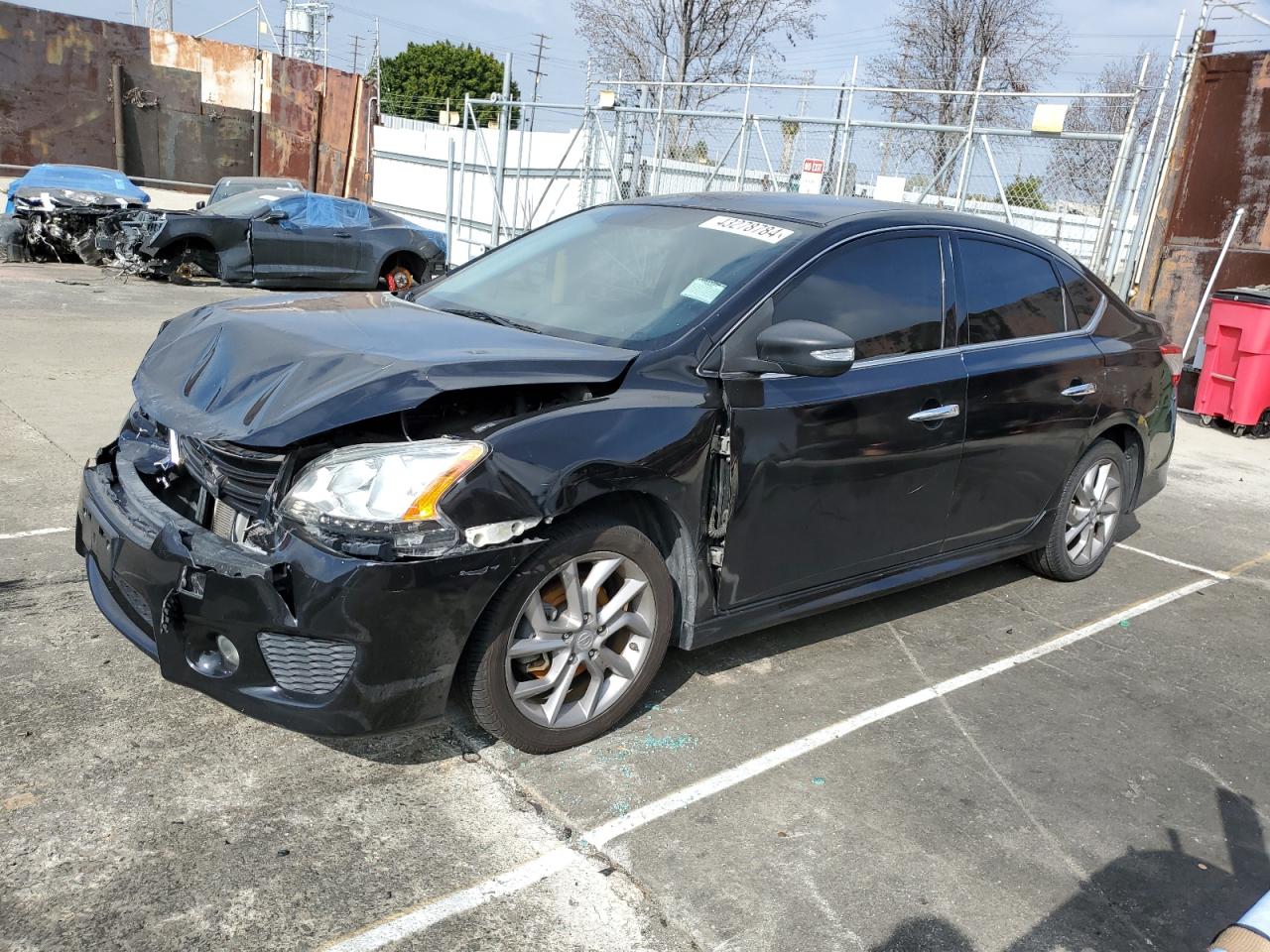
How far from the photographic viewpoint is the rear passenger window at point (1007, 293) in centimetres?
420

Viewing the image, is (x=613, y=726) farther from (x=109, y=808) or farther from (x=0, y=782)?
→ (x=0, y=782)

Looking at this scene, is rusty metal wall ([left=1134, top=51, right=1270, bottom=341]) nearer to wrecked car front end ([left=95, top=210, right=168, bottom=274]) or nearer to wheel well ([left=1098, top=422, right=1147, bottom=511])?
wheel well ([left=1098, top=422, right=1147, bottom=511])

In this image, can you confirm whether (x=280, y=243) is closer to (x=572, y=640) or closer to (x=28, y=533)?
(x=28, y=533)

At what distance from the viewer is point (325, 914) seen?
2.45 metres

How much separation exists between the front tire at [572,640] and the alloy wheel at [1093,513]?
2.59 meters

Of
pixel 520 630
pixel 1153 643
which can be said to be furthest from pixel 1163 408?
pixel 520 630

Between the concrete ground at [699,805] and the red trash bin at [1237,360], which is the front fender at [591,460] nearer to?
the concrete ground at [699,805]

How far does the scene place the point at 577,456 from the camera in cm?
291

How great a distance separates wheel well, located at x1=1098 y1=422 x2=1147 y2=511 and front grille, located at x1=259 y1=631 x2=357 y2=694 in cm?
382

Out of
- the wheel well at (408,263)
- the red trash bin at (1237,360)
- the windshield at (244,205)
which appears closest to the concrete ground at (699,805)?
the red trash bin at (1237,360)

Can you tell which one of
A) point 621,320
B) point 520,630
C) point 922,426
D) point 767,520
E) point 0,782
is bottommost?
point 0,782

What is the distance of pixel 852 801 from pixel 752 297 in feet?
5.30

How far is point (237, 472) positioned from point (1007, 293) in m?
3.13

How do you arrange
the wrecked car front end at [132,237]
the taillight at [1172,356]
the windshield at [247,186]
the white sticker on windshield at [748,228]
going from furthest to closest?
the windshield at [247,186]
the wrecked car front end at [132,237]
the taillight at [1172,356]
the white sticker on windshield at [748,228]
